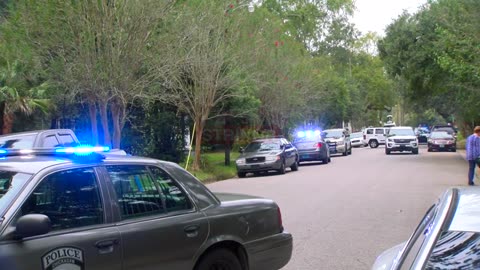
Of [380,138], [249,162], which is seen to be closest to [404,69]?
[249,162]

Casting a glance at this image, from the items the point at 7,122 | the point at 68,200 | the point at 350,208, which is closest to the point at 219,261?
the point at 68,200

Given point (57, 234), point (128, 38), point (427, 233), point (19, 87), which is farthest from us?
point (19, 87)

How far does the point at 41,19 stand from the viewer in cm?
1282

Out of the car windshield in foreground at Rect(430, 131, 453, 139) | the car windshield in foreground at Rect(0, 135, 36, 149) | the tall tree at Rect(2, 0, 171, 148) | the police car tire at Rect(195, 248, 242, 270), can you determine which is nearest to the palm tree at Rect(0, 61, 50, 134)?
the tall tree at Rect(2, 0, 171, 148)

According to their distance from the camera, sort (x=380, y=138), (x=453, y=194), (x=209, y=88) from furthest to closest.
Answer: (x=380, y=138)
(x=209, y=88)
(x=453, y=194)

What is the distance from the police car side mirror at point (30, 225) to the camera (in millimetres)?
3781

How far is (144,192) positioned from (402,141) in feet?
107

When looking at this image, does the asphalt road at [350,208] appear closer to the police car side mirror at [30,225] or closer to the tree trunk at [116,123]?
the tree trunk at [116,123]

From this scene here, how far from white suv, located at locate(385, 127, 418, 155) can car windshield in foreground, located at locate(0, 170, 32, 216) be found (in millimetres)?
33601

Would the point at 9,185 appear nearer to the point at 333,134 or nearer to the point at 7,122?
the point at 7,122

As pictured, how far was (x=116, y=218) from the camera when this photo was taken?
455cm

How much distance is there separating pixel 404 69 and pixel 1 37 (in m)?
20.7

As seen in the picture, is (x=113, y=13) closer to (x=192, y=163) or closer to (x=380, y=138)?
(x=192, y=163)

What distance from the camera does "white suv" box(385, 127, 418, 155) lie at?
117ft
